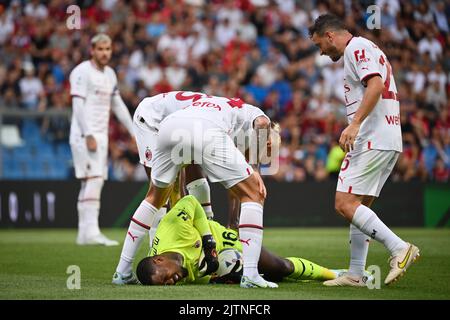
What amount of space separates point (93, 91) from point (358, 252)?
6.29 metres

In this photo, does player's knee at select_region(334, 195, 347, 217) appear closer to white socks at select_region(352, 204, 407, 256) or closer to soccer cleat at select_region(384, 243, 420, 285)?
white socks at select_region(352, 204, 407, 256)

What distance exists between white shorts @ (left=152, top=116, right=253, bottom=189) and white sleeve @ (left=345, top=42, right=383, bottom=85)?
1.30 m

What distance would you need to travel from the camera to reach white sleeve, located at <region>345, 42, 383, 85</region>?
7.58 meters

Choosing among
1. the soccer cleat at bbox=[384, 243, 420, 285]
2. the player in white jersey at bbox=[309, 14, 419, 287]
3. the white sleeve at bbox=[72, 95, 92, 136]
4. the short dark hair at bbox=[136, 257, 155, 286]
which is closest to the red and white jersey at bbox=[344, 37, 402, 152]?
the player in white jersey at bbox=[309, 14, 419, 287]

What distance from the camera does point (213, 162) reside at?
24.3 ft

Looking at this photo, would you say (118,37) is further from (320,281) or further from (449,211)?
(320,281)

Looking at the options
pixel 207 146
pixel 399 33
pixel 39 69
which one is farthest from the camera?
pixel 399 33

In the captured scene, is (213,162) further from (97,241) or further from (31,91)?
(31,91)

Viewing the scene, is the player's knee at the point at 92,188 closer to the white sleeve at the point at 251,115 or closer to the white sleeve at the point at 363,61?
the white sleeve at the point at 251,115

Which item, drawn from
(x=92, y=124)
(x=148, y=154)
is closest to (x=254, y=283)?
(x=148, y=154)

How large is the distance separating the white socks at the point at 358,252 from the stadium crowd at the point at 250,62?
34.9 feet

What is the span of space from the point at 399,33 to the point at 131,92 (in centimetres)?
721

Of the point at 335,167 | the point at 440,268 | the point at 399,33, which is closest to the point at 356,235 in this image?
the point at 440,268

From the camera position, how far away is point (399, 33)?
21797mm
